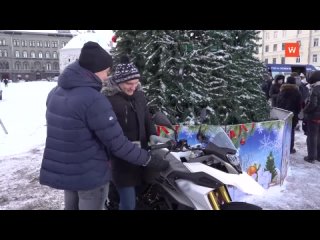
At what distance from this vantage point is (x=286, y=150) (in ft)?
20.4

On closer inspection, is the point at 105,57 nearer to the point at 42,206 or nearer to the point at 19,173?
the point at 42,206

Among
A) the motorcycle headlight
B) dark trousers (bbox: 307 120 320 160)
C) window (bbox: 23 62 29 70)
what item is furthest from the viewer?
window (bbox: 23 62 29 70)

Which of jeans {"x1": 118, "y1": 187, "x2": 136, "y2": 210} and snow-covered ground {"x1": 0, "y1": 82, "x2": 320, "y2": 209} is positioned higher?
jeans {"x1": 118, "y1": 187, "x2": 136, "y2": 210}

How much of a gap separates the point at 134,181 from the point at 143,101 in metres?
0.75

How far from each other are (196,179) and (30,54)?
8813cm

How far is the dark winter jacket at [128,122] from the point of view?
9.67ft

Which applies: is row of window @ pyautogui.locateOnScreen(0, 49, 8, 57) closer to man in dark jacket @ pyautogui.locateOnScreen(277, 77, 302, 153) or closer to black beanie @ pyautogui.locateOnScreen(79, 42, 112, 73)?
man in dark jacket @ pyautogui.locateOnScreen(277, 77, 302, 153)

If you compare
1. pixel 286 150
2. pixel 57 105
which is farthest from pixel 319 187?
pixel 57 105

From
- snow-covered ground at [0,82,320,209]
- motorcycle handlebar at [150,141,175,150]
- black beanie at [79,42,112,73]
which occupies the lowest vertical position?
snow-covered ground at [0,82,320,209]

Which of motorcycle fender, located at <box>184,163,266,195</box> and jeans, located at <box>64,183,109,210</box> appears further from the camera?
jeans, located at <box>64,183,109,210</box>

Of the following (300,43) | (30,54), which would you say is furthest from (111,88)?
(30,54)

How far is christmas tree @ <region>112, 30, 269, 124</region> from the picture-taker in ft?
17.9

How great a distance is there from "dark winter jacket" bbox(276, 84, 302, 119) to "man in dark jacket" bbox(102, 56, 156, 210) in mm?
5928

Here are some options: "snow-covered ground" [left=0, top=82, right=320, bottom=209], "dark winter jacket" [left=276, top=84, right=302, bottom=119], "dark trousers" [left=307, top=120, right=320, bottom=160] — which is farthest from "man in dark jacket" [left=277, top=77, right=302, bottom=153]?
"snow-covered ground" [left=0, top=82, right=320, bottom=209]
